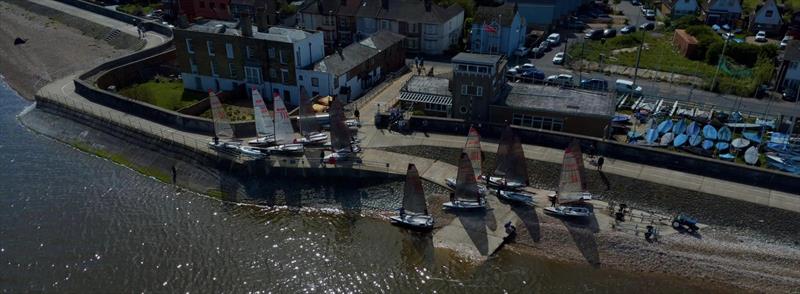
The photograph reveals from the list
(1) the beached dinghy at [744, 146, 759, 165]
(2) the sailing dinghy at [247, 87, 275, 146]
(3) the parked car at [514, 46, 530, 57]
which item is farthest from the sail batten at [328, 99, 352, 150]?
(3) the parked car at [514, 46, 530, 57]

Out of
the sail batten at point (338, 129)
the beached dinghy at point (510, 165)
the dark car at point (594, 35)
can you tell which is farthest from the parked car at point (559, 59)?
the sail batten at point (338, 129)

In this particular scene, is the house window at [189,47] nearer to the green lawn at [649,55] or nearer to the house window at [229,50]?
the house window at [229,50]

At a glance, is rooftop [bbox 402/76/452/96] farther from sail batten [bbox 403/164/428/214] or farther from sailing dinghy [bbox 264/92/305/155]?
sail batten [bbox 403/164/428/214]

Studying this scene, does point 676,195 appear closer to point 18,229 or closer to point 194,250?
point 194,250

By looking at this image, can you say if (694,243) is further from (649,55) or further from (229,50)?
(229,50)

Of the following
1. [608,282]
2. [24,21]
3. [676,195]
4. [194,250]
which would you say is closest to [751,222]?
[676,195]
